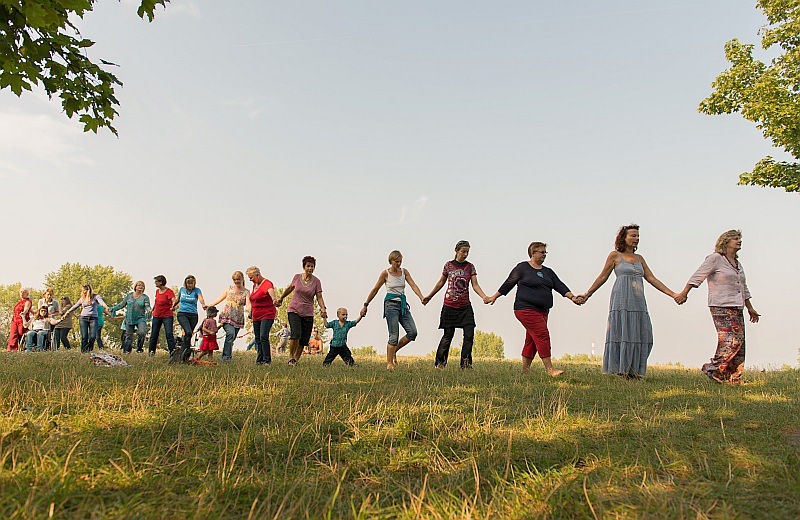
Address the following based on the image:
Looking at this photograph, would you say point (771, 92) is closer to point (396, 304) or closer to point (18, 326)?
point (396, 304)

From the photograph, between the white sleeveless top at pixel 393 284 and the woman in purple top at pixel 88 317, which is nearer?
the white sleeveless top at pixel 393 284

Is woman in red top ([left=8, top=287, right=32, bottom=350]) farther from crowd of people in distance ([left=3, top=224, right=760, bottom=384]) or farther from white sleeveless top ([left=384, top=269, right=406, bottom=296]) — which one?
white sleeveless top ([left=384, top=269, right=406, bottom=296])

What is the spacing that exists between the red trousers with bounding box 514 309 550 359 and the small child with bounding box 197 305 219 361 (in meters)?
7.22

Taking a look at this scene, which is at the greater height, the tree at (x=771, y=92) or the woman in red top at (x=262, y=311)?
the tree at (x=771, y=92)

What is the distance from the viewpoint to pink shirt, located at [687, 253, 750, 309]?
10633mm

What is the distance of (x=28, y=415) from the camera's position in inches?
208

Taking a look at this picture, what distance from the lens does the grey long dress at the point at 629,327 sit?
10570mm

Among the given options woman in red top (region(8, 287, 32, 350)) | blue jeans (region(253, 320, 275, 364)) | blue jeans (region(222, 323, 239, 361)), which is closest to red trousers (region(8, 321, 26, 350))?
woman in red top (region(8, 287, 32, 350))

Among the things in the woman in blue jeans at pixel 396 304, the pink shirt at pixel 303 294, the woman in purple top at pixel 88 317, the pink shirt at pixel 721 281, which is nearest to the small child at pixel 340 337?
the pink shirt at pixel 303 294

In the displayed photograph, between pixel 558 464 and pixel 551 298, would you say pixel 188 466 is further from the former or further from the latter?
pixel 551 298

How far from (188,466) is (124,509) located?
92cm

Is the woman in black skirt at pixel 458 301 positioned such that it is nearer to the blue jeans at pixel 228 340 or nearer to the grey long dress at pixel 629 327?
the grey long dress at pixel 629 327

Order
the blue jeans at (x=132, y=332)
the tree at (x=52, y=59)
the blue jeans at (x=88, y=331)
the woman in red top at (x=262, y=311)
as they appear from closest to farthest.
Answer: the tree at (x=52, y=59) → the woman in red top at (x=262, y=311) → the blue jeans at (x=132, y=332) → the blue jeans at (x=88, y=331)

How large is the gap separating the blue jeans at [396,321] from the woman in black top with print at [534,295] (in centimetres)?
220
